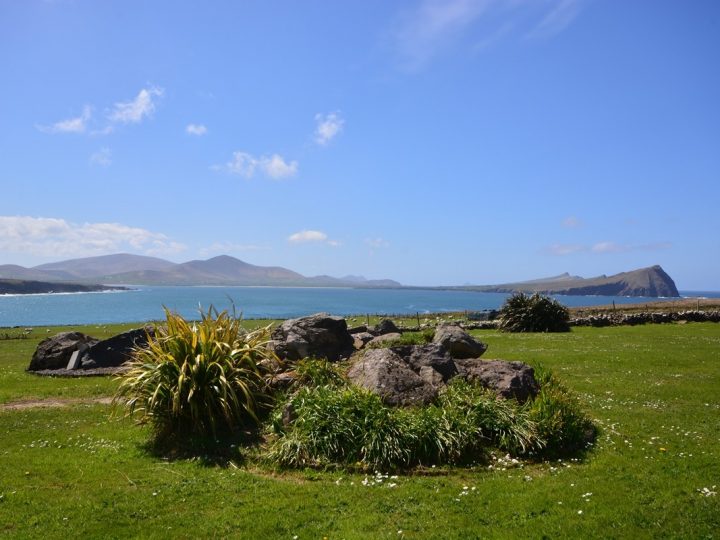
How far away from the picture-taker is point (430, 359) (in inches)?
549

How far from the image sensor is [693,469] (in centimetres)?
910

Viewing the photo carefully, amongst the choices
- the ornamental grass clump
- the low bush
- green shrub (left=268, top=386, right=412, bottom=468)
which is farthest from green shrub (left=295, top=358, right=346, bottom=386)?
green shrub (left=268, top=386, right=412, bottom=468)

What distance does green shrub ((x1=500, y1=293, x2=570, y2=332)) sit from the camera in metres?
38.1

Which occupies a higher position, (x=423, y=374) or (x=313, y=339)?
(x=313, y=339)

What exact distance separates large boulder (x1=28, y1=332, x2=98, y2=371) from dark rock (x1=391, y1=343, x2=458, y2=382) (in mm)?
17183

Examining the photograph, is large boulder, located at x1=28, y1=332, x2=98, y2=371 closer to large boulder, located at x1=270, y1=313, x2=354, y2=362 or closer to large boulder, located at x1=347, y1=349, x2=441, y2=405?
large boulder, located at x1=270, y1=313, x2=354, y2=362

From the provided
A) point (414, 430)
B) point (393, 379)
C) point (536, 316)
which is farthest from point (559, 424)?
point (536, 316)

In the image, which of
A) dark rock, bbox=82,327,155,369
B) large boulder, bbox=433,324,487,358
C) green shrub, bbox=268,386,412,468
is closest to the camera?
green shrub, bbox=268,386,412,468

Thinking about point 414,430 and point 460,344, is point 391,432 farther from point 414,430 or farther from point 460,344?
point 460,344

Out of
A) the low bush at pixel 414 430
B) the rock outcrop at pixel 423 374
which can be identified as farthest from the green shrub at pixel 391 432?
the rock outcrop at pixel 423 374

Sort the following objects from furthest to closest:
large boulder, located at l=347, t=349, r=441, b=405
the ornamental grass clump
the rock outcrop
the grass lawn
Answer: the rock outcrop
large boulder, located at l=347, t=349, r=441, b=405
the ornamental grass clump
the grass lawn

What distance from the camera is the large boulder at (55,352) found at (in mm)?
23141

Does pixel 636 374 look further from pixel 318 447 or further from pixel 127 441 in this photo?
pixel 127 441

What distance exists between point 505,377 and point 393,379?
2917mm
